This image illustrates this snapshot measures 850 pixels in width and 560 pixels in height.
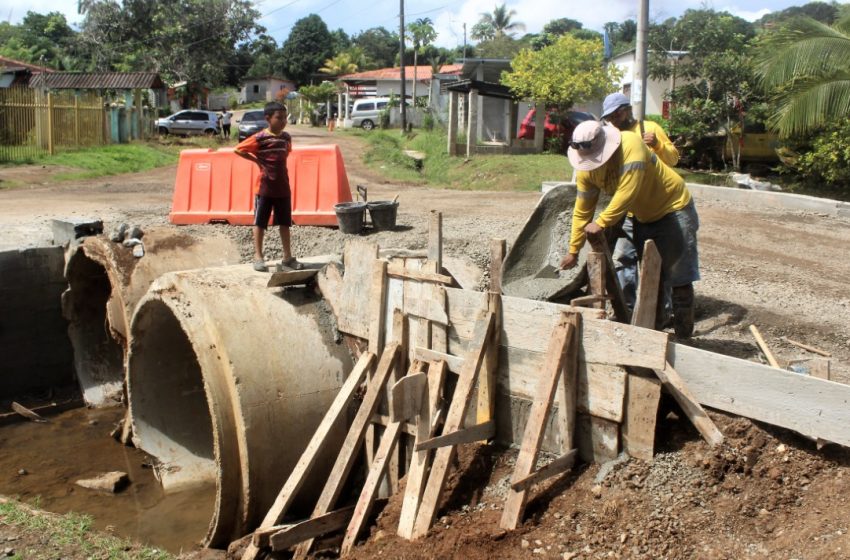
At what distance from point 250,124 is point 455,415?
2980 cm

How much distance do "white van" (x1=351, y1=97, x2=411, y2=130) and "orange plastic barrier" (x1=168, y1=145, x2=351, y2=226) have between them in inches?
1226

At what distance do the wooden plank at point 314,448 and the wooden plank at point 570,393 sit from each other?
1705 millimetres

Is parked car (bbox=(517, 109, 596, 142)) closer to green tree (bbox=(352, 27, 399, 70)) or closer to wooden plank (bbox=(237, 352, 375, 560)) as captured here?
wooden plank (bbox=(237, 352, 375, 560))

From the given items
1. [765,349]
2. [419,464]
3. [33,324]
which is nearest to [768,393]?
[765,349]

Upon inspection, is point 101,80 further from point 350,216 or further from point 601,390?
point 601,390

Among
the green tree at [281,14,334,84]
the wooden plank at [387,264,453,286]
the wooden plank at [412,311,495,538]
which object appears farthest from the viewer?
the green tree at [281,14,334,84]

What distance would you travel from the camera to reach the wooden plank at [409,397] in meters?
5.36

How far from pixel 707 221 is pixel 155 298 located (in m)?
7.56

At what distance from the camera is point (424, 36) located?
6125 cm

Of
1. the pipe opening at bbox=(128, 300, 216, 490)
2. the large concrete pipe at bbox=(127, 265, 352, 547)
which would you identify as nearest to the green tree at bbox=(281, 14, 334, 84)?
the pipe opening at bbox=(128, 300, 216, 490)

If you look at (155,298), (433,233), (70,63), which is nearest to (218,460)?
(155,298)

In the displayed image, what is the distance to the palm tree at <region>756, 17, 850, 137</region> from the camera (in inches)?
530

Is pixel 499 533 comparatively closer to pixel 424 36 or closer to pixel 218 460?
pixel 218 460

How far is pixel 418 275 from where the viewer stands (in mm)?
5840
